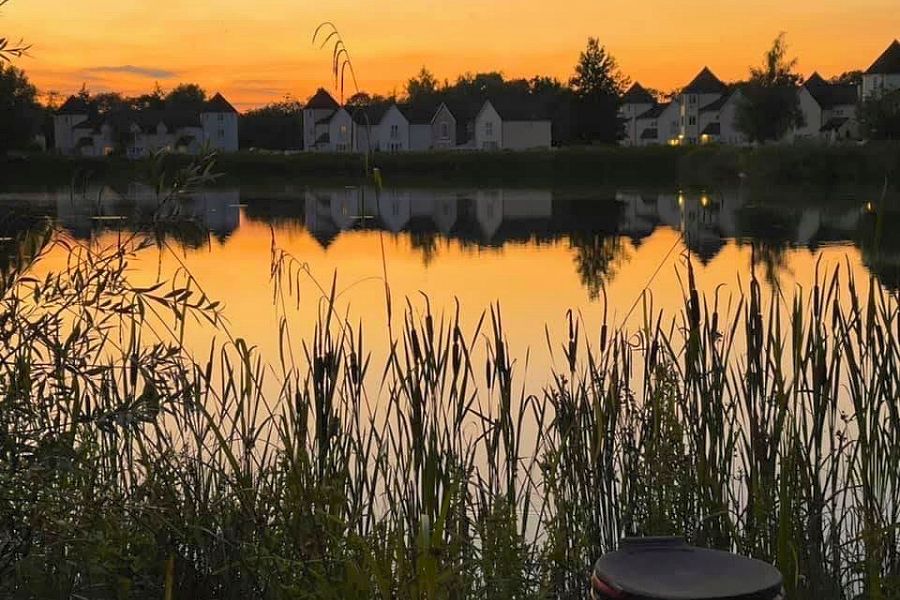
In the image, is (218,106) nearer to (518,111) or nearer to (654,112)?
(518,111)

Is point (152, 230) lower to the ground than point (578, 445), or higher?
higher

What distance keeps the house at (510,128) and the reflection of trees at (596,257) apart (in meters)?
58.7

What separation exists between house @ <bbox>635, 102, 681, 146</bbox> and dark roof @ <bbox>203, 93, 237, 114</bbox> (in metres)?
35.1

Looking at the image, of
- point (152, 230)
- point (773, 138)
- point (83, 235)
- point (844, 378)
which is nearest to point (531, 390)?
point (844, 378)

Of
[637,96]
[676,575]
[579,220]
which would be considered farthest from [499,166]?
[676,575]

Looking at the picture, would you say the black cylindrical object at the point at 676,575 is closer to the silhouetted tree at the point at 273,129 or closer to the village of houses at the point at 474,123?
the village of houses at the point at 474,123

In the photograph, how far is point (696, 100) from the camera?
97.3 meters

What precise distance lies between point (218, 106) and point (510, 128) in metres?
27.9

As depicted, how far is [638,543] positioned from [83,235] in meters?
24.5

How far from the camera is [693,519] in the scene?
4.76m

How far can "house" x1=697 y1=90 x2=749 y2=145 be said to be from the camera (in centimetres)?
8919

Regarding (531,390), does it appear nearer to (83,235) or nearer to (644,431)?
(644,431)

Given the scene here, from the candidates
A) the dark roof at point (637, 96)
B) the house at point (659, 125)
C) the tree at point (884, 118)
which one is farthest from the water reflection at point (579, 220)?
the dark roof at point (637, 96)

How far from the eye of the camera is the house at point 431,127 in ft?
295
